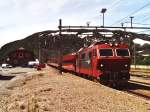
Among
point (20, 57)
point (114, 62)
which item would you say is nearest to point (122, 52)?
point (114, 62)

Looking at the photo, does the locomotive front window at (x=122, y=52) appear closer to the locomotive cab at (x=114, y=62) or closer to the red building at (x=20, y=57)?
the locomotive cab at (x=114, y=62)

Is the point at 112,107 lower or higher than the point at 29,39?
lower

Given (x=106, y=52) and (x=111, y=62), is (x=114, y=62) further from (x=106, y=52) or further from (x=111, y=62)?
(x=106, y=52)

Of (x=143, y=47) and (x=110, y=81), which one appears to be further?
(x=143, y=47)

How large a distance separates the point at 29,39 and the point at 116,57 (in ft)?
108

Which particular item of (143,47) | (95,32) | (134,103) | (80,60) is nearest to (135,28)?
(95,32)

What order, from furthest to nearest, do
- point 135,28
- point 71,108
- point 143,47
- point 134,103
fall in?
point 143,47, point 135,28, point 134,103, point 71,108

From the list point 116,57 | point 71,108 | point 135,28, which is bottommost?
point 71,108

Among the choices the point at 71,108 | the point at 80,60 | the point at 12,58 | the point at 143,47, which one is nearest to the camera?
the point at 71,108

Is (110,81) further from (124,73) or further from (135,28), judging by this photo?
(135,28)

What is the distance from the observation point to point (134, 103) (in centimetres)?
1927

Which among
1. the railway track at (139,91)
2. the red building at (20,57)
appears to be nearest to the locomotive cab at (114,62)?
the railway track at (139,91)

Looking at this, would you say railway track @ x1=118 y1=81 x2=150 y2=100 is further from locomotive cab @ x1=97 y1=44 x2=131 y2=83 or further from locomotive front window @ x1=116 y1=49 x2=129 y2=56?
locomotive front window @ x1=116 y1=49 x2=129 y2=56

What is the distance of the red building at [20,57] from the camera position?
133688 millimetres
